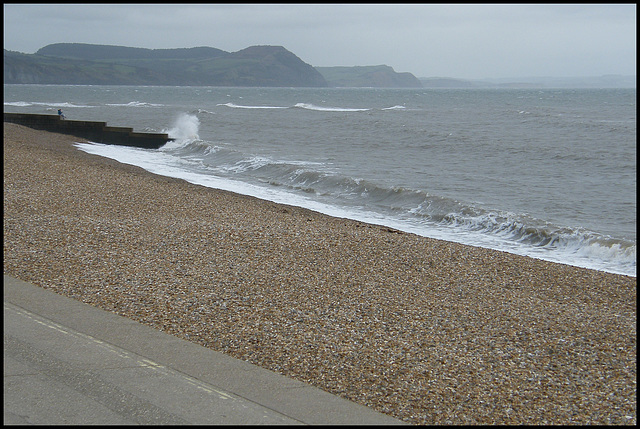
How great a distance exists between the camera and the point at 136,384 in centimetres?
445

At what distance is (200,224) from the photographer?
10023 mm

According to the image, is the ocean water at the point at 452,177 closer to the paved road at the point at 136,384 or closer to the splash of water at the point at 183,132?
the splash of water at the point at 183,132

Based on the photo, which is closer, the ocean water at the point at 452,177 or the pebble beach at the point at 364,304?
the pebble beach at the point at 364,304

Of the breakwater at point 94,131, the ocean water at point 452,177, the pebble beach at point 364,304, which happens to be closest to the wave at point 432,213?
the ocean water at point 452,177

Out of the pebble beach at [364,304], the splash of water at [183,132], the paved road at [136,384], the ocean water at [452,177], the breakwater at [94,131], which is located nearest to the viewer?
the paved road at [136,384]

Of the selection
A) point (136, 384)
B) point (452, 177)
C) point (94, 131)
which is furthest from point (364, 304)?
point (94, 131)

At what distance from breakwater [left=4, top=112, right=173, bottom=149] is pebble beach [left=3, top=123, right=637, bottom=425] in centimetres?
1848

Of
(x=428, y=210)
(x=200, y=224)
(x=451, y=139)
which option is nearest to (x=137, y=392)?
(x=200, y=224)

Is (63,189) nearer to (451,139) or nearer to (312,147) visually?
(312,147)

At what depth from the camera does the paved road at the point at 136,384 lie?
4.05m

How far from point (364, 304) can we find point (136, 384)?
2.58 m

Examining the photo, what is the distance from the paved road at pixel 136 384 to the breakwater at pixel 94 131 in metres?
24.5

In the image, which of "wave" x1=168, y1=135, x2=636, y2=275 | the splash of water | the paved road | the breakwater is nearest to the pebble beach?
the paved road

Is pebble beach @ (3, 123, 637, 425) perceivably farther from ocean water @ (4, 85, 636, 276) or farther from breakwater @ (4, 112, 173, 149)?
breakwater @ (4, 112, 173, 149)
